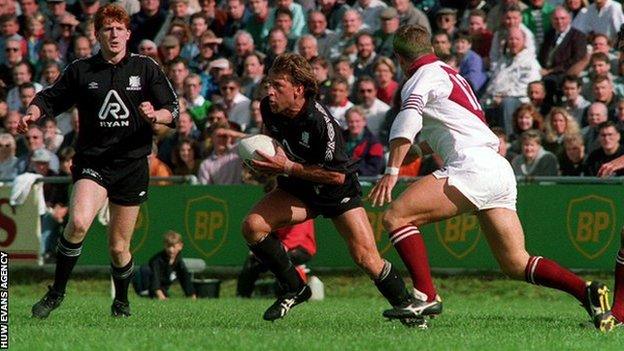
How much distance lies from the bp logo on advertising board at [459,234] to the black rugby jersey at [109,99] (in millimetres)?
5605

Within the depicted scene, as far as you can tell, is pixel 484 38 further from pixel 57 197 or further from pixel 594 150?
pixel 57 197

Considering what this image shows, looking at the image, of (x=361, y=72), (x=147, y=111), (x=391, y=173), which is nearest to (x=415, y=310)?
(x=391, y=173)

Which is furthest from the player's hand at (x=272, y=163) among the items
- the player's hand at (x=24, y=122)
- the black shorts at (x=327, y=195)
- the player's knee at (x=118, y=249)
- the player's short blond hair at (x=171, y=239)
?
the player's short blond hair at (x=171, y=239)

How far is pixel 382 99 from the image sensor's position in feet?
63.9

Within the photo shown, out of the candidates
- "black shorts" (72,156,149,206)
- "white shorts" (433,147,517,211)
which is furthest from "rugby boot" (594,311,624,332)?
"black shorts" (72,156,149,206)

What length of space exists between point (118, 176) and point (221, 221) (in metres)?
5.99

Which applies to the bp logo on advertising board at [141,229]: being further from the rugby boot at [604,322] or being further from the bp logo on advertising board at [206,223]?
the rugby boot at [604,322]

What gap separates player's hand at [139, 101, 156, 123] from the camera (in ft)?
37.3

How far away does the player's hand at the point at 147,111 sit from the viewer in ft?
37.3

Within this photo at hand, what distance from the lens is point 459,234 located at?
664 inches

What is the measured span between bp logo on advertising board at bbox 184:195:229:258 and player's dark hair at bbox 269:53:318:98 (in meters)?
7.15

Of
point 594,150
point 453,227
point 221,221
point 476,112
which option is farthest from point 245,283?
point 476,112

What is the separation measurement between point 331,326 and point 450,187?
60.7 inches

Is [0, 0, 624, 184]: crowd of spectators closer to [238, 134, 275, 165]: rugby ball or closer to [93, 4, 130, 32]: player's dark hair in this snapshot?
[93, 4, 130, 32]: player's dark hair
